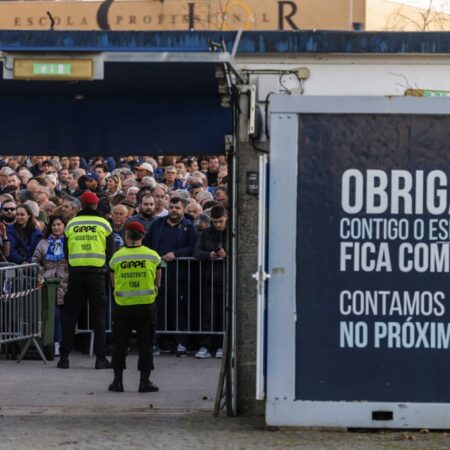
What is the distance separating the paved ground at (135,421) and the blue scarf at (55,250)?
175 cm

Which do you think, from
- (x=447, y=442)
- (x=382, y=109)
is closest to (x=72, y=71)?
(x=382, y=109)

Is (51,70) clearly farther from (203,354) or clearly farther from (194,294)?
(194,294)

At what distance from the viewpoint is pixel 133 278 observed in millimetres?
14641

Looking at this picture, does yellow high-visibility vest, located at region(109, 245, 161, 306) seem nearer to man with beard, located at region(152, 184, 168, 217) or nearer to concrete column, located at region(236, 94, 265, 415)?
concrete column, located at region(236, 94, 265, 415)

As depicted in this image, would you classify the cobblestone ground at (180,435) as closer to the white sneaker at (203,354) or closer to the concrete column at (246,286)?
the concrete column at (246,286)

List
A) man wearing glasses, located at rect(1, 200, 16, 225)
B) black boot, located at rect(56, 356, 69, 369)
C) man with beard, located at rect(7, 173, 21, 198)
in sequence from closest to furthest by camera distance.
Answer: black boot, located at rect(56, 356, 69, 369) → man wearing glasses, located at rect(1, 200, 16, 225) → man with beard, located at rect(7, 173, 21, 198)

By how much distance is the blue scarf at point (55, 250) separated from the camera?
58.6 feet

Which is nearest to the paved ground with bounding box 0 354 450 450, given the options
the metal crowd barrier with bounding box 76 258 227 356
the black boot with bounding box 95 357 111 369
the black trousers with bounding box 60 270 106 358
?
the black boot with bounding box 95 357 111 369

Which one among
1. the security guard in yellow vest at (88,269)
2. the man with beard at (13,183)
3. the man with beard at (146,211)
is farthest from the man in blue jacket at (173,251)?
the man with beard at (13,183)

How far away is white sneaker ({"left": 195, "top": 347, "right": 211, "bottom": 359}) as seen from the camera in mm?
17877

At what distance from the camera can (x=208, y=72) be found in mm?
12273

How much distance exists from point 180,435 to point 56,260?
6.73 m

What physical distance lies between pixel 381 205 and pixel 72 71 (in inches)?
100

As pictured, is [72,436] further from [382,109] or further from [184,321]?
[184,321]
